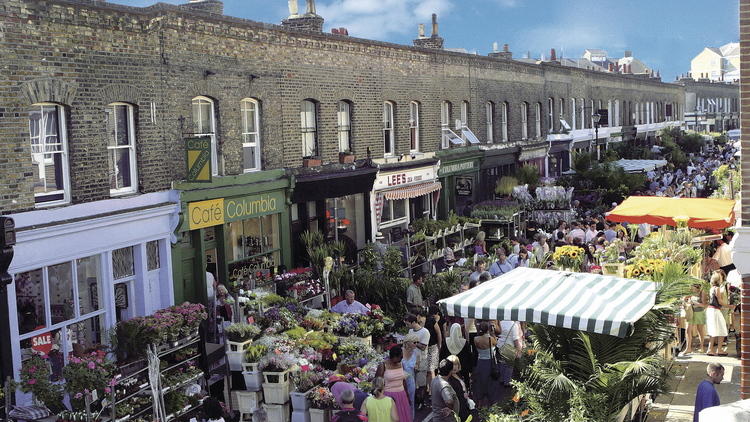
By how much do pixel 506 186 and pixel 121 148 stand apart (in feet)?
58.4

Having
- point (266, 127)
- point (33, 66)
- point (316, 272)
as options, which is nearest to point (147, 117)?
point (33, 66)

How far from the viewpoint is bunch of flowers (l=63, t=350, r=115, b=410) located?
10.6m

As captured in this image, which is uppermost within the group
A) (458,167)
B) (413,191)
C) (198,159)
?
(198,159)

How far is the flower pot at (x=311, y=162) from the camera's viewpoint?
2031cm

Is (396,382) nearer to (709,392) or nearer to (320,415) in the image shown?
(320,415)

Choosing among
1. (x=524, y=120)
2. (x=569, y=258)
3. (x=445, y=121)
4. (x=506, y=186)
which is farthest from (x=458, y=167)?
(x=569, y=258)

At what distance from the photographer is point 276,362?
497 inches

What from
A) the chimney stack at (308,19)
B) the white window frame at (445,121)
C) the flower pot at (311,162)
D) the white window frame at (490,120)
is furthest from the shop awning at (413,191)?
the white window frame at (490,120)

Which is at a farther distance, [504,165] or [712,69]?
[712,69]

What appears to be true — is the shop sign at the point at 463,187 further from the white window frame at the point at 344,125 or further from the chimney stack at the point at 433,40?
the white window frame at the point at 344,125

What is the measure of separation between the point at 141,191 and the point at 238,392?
4.35 meters

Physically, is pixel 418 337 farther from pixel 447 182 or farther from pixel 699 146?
pixel 699 146

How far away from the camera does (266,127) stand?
18.9m

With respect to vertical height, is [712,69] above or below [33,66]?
above
